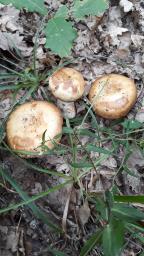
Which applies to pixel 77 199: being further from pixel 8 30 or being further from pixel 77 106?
pixel 8 30

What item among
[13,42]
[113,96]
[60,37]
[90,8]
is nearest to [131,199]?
[113,96]

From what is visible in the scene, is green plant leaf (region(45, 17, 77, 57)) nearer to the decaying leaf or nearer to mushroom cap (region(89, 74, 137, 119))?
mushroom cap (region(89, 74, 137, 119))

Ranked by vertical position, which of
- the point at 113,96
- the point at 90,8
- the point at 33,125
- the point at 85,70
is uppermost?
the point at 90,8

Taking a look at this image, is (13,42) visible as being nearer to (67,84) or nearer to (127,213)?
(67,84)

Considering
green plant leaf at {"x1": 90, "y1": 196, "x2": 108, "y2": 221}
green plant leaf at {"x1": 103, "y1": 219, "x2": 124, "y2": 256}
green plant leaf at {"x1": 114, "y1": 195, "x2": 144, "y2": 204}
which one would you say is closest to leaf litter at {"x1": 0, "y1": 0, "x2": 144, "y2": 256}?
green plant leaf at {"x1": 114, "y1": 195, "x2": 144, "y2": 204}

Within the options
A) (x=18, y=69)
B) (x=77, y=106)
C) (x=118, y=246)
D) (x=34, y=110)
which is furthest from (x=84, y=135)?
(x=118, y=246)
